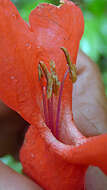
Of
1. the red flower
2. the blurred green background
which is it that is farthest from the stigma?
the blurred green background

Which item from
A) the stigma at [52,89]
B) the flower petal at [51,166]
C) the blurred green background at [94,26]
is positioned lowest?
the blurred green background at [94,26]

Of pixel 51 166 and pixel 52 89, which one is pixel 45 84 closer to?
pixel 52 89

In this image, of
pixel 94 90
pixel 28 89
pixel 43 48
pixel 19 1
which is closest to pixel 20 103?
pixel 28 89

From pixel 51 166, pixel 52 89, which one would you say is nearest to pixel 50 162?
pixel 51 166

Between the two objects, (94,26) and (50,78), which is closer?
(50,78)

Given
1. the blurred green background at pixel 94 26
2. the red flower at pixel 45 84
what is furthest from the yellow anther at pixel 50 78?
the blurred green background at pixel 94 26

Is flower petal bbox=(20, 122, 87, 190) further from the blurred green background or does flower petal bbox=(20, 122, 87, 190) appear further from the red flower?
the blurred green background

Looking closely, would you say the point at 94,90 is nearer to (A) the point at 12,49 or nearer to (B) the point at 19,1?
(A) the point at 12,49

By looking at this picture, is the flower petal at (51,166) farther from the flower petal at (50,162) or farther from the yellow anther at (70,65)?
the yellow anther at (70,65)
